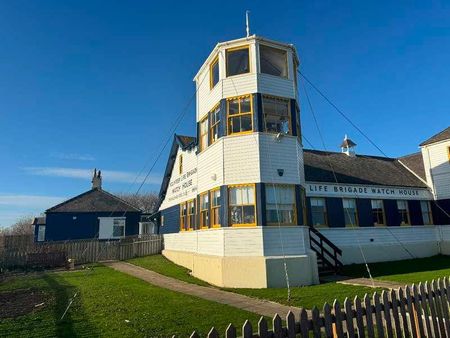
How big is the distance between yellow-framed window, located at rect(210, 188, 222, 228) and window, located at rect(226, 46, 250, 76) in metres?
5.79

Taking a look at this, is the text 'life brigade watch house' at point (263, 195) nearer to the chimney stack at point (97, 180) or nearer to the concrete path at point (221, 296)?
the concrete path at point (221, 296)

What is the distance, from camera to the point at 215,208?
16.0 meters

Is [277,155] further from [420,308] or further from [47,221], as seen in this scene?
[47,221]

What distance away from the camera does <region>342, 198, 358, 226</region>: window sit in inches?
836

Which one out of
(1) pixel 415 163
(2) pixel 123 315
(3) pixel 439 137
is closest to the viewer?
(2) pixel 123 315

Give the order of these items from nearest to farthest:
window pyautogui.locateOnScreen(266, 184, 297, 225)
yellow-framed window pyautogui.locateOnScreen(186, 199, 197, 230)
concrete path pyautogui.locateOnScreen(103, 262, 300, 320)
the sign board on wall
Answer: concrete path pyautogui.locateOnScreen(103, 262, 300, 320) < window pyautogui.locateOnScreen(266, 184, 297, 225) < yellow-framed window pyautogui.locateOnScreen(186, 199, 197, 230) < the sign board on wall

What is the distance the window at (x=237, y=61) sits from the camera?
16.1m

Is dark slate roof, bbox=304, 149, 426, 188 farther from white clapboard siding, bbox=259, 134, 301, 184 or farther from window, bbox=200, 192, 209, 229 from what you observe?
window, bbox=200, 192, 209, 229

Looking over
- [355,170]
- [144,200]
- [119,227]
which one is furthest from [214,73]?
[144,200]

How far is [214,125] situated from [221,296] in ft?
28.1

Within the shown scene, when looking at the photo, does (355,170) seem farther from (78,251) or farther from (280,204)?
(78,251)

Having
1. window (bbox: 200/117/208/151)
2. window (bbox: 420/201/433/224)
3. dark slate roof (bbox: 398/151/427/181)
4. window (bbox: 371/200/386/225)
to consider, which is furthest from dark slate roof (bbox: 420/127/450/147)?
window (bbox: 200/117/208/151)

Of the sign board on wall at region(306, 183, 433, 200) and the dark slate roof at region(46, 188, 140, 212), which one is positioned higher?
the dark slate roof at region(46, 188, 140, 212)

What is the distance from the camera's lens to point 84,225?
34.7 m
